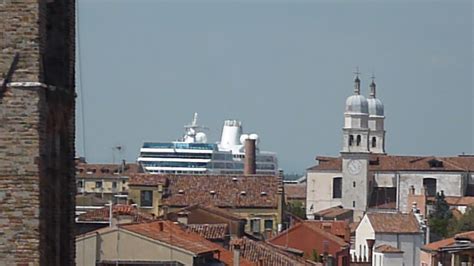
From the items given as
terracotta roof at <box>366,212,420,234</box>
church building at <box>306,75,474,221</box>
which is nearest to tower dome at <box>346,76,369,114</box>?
church building at <box>306,75,474,221</box>

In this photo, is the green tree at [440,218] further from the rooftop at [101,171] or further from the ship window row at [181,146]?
the ship window row at [181,146]

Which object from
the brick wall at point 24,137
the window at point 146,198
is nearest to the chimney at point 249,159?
the window at point 146,198

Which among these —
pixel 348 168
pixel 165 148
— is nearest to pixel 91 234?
pixel 348 168

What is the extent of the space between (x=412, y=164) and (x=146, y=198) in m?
67.9

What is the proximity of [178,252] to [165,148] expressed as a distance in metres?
142

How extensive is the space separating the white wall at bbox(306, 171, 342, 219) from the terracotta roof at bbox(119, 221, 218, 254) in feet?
321

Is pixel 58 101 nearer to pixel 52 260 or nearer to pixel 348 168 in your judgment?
pixel 52 260

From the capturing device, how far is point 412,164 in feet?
443

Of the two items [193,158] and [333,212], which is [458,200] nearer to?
[333,212]

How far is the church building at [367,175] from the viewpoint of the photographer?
132 meters

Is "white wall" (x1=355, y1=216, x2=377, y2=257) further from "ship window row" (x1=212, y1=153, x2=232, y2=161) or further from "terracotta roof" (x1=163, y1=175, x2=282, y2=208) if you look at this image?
"ship window row" (x1=212, y1=153, x2=232, y2=161)

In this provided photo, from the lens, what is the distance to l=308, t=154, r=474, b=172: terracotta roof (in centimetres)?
13425

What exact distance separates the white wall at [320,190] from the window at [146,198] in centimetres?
6454

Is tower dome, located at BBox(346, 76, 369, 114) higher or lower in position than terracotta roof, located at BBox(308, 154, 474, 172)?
→ higher
